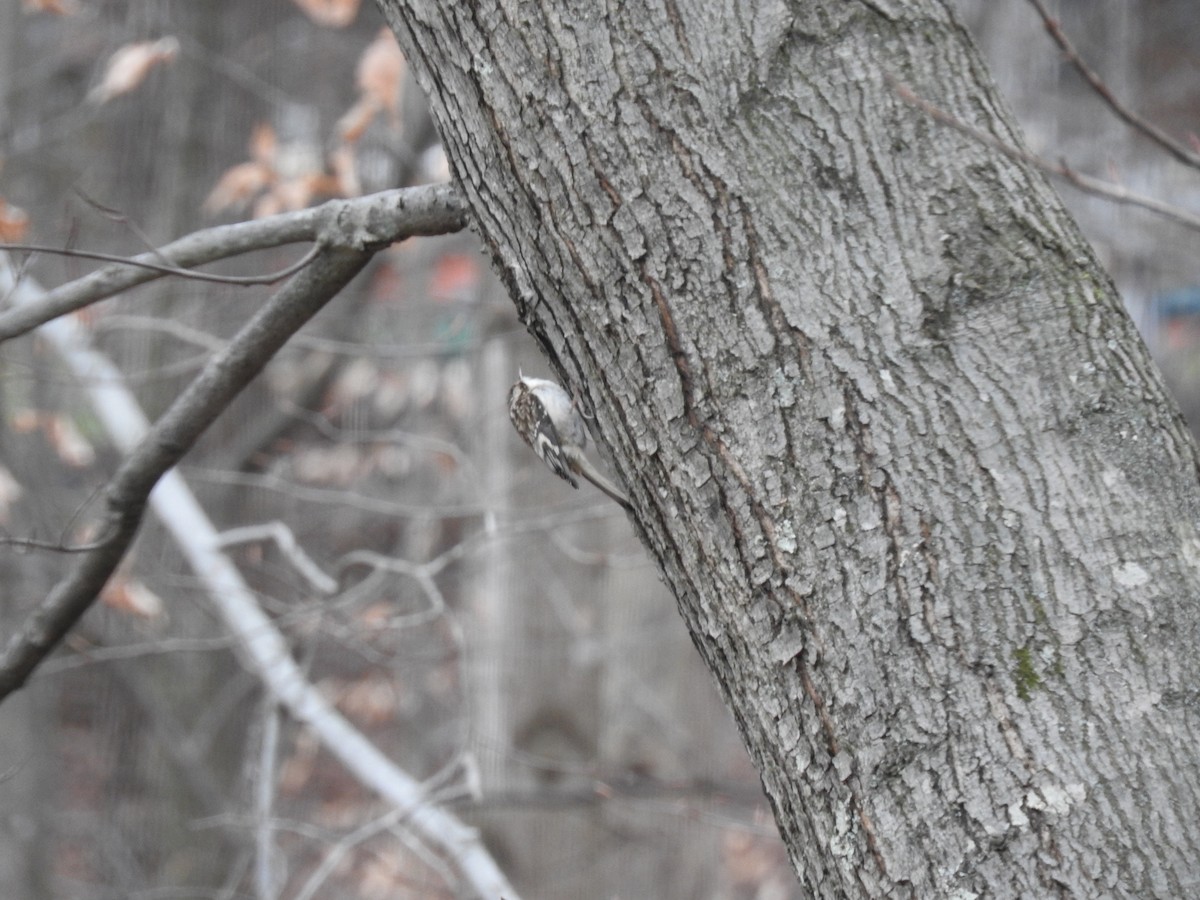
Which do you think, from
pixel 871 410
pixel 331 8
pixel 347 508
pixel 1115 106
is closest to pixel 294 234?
pixel 871 410

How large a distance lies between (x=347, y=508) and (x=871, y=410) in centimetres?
654

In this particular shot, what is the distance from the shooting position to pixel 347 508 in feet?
25.2

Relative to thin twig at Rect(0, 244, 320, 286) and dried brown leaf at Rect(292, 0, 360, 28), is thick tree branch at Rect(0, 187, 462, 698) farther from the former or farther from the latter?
dried brown leaf at Rect(292, 0, 360, 28)

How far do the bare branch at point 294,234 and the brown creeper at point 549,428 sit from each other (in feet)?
2.75

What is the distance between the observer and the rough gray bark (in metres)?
1.46

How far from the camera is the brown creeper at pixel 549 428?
2.77m

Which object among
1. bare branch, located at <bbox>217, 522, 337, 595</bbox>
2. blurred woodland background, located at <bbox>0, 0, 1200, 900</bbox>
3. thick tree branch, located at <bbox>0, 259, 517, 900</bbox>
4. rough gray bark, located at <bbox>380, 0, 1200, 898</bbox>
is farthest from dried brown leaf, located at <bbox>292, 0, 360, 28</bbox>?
rough gray bark, located at <bbox>380, 0, 1200, 898</bbox>

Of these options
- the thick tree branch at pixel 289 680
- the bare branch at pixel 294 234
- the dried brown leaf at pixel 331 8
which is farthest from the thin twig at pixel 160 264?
the dried brown leaf at pixel 331 8

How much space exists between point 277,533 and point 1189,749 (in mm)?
2836

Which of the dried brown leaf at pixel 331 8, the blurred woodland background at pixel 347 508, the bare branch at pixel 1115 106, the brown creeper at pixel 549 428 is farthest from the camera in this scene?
the dried brown leaf at pixel 331 8

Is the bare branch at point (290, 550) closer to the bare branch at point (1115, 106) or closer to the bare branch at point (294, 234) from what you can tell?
the bare branch at point (294, 234)

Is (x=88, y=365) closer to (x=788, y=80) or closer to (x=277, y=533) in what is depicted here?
(x=277, y=533)

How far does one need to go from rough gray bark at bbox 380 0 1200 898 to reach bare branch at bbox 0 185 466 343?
0.88 feet

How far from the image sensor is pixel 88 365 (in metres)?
4.86
